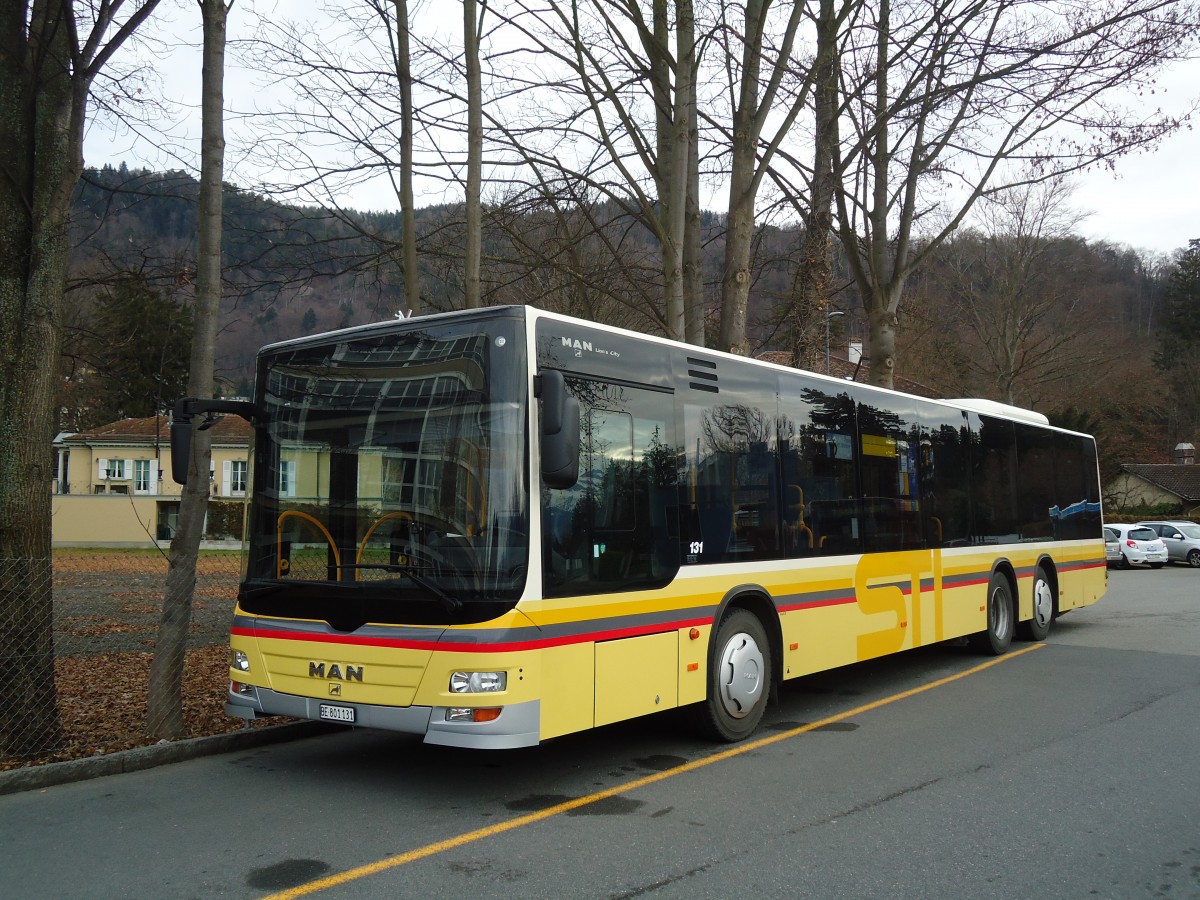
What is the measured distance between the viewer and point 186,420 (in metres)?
6.77

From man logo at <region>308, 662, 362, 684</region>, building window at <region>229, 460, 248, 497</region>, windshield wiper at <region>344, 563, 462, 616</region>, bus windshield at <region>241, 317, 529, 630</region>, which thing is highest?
building window at <region>229, 460, 248, 497</region>

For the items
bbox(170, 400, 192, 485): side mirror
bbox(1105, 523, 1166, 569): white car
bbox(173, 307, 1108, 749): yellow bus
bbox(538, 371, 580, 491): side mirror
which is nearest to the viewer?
bbox(538, 371, 580, 491): side mirror

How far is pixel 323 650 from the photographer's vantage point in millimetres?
6422

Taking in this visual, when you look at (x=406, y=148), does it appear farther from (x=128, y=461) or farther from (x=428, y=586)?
(x=128, y=461)

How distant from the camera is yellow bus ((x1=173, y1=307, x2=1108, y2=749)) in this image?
5941 millimetres

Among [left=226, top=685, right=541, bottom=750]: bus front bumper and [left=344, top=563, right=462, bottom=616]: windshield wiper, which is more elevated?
[left=344, top=563, right=462, bottom=616]: windshield wiper

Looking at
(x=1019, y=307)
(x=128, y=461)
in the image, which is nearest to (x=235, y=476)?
(x=128, y=461)

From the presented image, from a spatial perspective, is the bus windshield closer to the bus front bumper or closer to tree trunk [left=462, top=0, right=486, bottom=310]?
the bus front bumper

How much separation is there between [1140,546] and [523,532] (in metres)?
34.2

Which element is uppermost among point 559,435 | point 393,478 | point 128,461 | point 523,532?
point 128,461

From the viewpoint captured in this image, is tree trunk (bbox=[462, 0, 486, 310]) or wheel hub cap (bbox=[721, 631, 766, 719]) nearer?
wheel hub cap (bbox=[721, 631, 766, 719])

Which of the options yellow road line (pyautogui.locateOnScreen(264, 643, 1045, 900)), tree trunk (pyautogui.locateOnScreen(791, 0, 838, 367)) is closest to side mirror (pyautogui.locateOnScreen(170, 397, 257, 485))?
yellow road line (pyautogui.locateOnScreen(264, 643, 1045, 900))

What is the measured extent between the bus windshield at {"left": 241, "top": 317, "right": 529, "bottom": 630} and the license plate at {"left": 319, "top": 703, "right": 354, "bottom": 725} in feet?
1.64

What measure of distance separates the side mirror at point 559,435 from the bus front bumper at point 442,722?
4.52ft
